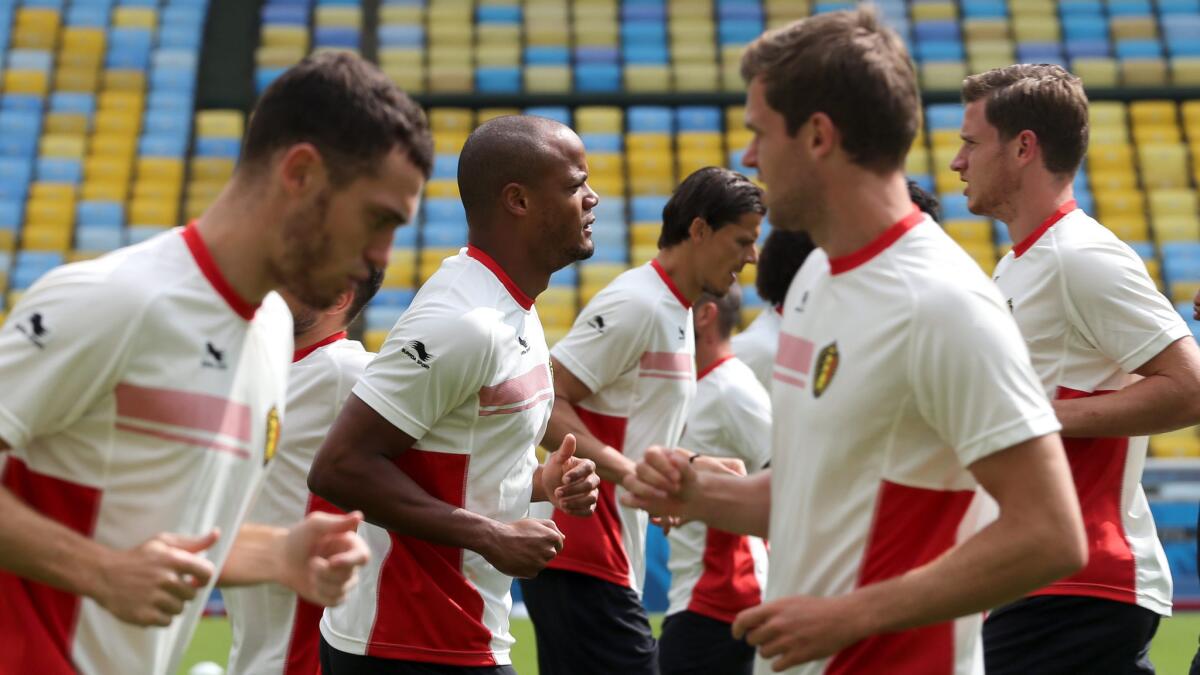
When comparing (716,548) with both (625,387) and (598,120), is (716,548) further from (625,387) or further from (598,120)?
(598,120)

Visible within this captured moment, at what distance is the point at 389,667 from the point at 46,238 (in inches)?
479

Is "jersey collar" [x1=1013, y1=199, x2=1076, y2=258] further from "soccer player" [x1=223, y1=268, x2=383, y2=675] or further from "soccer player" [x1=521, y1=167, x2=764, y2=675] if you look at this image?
"soccer player" [x1=223, y1=268, x2=383, y2=675]

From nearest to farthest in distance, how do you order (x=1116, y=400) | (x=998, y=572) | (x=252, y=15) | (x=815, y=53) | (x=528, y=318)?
(x=998, y=572) → (x=815, y=53) → (x=1116, y=400) → (x=528, y=318) → (x=252, y=15)

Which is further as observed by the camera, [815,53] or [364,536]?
[364,536]

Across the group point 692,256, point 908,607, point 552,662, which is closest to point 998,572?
point 908,607

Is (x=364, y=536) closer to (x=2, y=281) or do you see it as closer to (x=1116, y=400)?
(x=1116, y=400)

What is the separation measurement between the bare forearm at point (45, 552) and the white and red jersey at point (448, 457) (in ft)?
4.10

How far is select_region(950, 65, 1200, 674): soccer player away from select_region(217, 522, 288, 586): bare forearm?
2.01 metres

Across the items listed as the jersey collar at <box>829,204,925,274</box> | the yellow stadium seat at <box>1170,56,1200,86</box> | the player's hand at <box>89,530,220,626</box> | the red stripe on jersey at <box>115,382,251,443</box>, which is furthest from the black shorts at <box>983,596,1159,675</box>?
the yellow stadium seat at <box>1170,56,1200,86</box>

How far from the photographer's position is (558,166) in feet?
13.8

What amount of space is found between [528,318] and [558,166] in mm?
491

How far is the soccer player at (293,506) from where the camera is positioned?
4160mm

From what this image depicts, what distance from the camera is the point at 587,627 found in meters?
5.05

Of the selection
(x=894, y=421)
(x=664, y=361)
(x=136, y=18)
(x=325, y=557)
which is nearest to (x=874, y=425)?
(x=894, y=421)
